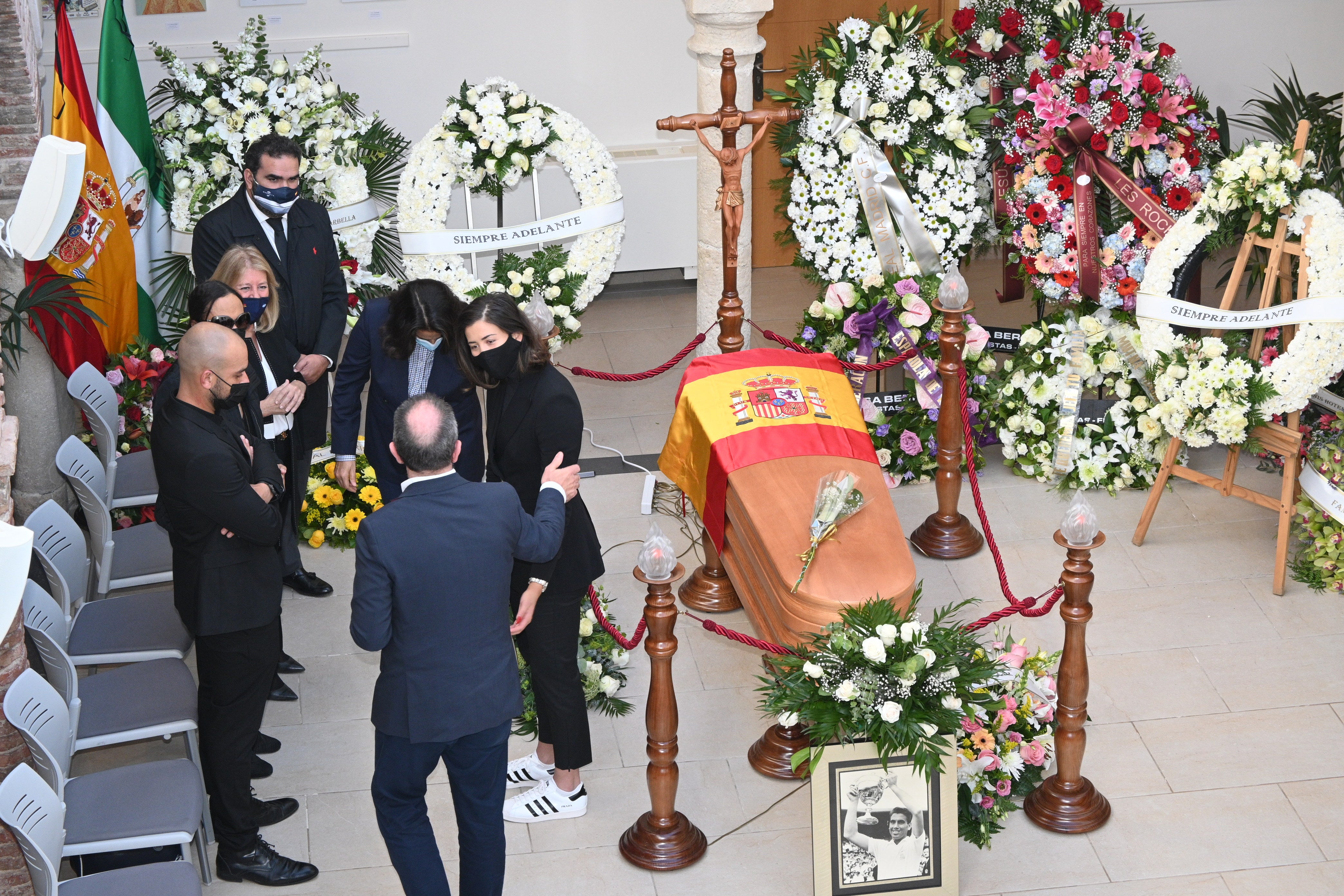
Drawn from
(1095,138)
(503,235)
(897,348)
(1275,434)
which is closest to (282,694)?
(503,235)

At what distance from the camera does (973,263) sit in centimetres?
866

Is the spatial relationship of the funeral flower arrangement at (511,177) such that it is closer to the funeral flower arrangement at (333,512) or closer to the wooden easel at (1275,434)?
the funeral flower arrangement at (333,512)

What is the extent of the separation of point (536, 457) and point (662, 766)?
37.2 inches

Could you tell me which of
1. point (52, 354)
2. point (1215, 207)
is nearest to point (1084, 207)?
point (1215, 207)

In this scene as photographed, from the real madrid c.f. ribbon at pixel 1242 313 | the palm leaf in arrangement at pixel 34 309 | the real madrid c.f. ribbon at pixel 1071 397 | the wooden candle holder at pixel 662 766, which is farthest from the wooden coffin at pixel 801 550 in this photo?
the palm leaf in arrangement at pixel 34 309

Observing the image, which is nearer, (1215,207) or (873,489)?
(873,489)

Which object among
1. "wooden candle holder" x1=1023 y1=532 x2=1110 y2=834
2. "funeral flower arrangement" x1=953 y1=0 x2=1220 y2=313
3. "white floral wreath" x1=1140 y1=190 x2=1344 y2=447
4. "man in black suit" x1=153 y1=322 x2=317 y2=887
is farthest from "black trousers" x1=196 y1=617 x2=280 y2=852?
"funeral flower arrangement" x1=953 y1=0 x2=1220 y2=313

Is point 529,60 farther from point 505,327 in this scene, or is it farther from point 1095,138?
point 505,327

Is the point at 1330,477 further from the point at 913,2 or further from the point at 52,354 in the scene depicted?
the point at 52,354

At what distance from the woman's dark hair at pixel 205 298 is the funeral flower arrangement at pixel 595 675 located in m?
1.49

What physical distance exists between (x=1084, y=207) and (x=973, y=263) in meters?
2.51

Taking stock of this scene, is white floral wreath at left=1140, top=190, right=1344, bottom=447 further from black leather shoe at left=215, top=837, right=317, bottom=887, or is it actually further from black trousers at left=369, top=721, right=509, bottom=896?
black leather shoe at left=215, top=837, right=317, bottom=887

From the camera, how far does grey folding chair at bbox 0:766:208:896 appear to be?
10.7ft

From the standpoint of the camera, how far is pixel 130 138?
634cm
